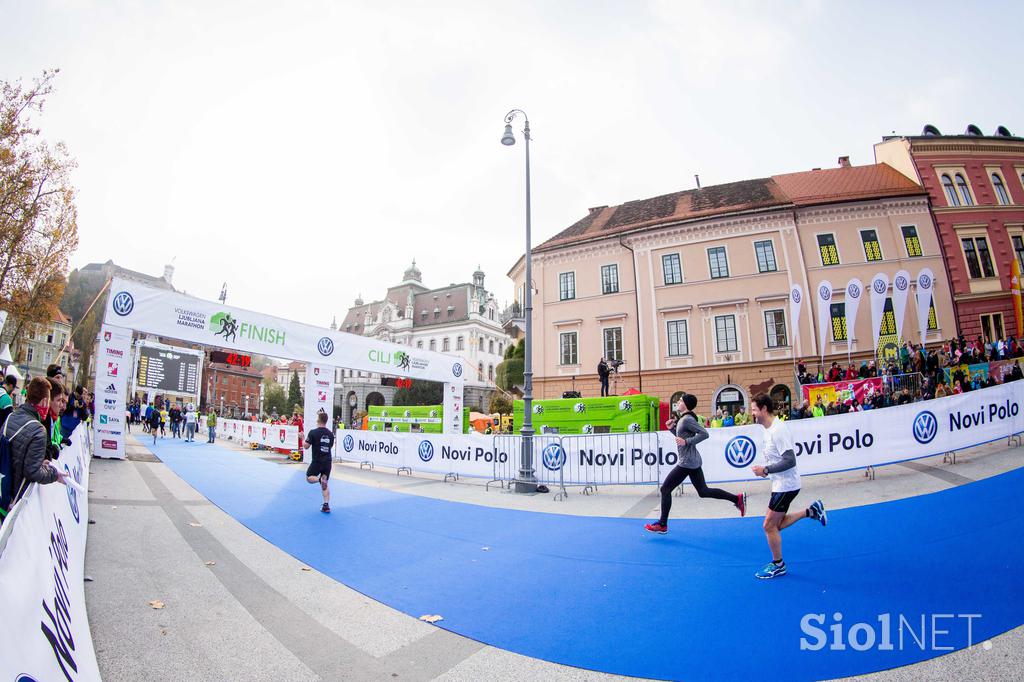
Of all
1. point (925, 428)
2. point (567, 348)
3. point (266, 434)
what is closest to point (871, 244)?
point (567, 348)

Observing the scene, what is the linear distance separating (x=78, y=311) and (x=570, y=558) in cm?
7239

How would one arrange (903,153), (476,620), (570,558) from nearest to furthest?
(476,620), (570,558), (903,153)

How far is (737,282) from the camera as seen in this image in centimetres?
2633

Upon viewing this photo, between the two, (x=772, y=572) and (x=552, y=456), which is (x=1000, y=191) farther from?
(x=772, y=572)

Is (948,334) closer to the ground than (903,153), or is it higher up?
closer to the ground

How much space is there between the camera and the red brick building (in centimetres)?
2484

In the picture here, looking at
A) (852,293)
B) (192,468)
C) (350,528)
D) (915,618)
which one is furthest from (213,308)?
(852,293)

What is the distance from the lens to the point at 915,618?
11.3 ft

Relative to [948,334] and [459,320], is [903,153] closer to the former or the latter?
[948,334]

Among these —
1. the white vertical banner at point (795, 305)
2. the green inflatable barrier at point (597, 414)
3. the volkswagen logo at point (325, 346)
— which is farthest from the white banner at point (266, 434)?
the white vertical banner at point (795, 305)

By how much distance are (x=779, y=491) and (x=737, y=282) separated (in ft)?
80.8

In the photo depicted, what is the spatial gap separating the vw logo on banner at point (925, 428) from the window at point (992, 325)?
2316 centimetres

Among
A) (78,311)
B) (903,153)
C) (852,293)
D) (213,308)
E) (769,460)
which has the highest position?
(903,153)

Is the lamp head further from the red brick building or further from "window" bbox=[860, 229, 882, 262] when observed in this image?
the red brick building
